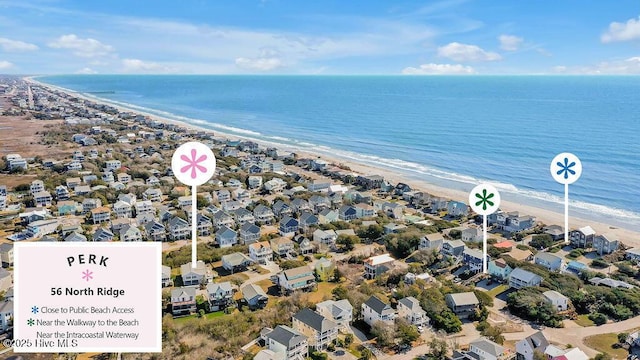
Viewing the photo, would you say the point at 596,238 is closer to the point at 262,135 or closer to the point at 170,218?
the point at 170,218

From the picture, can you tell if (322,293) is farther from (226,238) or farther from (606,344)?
(606,344)

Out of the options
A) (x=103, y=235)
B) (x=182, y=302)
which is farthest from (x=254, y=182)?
(x=182, y=302)

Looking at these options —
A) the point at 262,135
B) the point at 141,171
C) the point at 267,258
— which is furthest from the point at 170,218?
the point at 262,135

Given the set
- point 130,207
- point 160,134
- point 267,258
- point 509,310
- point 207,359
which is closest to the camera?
point 207,359

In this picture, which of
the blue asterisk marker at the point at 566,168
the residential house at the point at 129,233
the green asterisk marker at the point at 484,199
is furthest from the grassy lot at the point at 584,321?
the residential house at the point at 129,233

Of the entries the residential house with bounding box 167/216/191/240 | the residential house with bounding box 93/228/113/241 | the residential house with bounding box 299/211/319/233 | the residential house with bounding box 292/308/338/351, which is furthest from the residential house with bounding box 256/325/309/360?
the residential house with bounding box 93/228/113/241

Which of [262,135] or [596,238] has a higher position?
[262,135]
